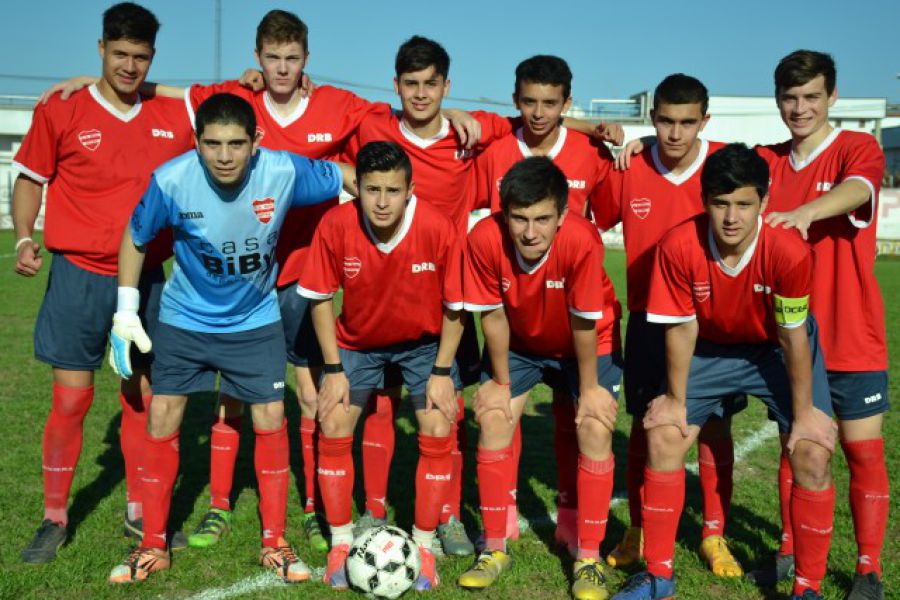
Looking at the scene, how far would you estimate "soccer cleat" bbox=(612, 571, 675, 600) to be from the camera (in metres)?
3.79

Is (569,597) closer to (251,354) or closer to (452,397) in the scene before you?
(452,397)

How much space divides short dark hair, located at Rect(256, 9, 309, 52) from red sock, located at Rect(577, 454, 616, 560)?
2.58 meters

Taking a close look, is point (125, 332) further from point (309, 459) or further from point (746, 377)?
point (746, 377)

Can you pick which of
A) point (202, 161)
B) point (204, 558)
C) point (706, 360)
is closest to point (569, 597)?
point (706, 360)

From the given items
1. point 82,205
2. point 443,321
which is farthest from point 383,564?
point 82,205

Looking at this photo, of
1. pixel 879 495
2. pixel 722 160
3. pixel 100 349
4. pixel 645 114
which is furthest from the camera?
Result: pixel 645 114

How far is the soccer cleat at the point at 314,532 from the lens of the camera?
14.9 feet

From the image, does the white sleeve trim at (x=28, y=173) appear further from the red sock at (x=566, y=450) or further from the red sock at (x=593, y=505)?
the red sock at (x=593, y=505)

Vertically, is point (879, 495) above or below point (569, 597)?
above

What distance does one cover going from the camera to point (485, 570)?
408 centimetres

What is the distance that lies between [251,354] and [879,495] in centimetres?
294

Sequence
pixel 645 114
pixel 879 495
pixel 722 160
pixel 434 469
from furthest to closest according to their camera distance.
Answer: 1. pixel 645 114
2. pixel 434 469
3. pixel 879 495
4. pixel 722 160

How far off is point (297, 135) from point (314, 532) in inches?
82.8

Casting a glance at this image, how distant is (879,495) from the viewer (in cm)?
390
